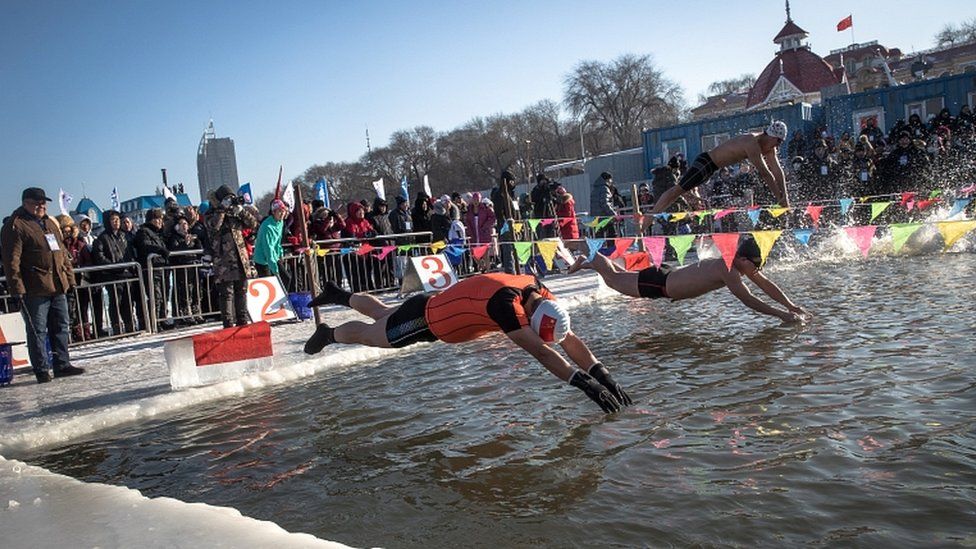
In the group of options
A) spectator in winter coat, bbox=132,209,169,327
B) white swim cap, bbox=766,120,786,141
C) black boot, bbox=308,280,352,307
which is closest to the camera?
black boot, bbox=308,280,352,307

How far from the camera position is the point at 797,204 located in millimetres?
19391

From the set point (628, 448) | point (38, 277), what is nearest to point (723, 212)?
point (628, 448)

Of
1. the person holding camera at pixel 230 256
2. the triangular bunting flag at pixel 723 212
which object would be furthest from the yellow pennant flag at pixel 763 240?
the person holding camera at pixel 230 256

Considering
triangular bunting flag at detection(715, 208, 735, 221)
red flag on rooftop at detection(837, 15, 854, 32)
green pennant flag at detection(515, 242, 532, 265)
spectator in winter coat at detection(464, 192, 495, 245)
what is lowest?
green pennant flag at detection(515, 242, 532, 265)

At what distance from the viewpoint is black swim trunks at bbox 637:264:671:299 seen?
8203 mm

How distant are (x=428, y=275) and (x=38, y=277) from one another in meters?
6.70

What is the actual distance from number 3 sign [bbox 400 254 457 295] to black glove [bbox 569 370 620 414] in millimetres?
8706

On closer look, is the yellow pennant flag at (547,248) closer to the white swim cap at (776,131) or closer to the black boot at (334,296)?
the white swim cap at (776,131)

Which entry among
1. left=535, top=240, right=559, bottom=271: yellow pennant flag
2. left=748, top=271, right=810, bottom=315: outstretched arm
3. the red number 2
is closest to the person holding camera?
the red number 2

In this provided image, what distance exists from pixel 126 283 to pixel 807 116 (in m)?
26.3

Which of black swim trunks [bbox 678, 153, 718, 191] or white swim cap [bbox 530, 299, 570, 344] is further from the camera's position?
black swim trunks [bbox 678, 153, 718, 191]

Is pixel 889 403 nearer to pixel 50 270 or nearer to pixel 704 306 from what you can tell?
pixel 704 306

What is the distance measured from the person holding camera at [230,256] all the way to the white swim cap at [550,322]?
665 centimetres

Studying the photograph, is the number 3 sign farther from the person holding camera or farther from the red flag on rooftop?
the red flag on rooftop
